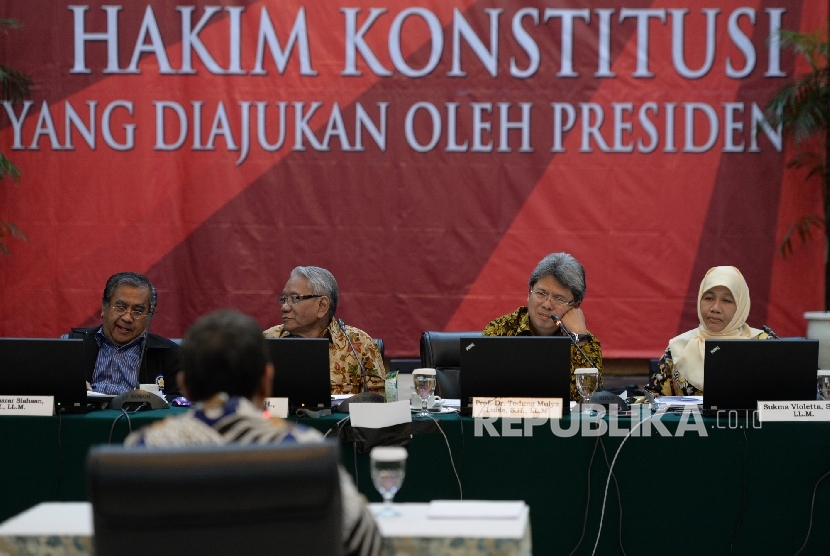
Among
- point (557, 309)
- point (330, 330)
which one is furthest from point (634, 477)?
point (330, 330)

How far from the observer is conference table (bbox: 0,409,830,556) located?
2830 mm

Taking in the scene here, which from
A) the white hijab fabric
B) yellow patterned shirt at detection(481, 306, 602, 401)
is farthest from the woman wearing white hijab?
yellow patterned shirt at detection(481, 306, 602, 401)

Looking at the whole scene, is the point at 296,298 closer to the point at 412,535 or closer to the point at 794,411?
the point at 794,411

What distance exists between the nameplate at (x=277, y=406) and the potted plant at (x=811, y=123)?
2929mm

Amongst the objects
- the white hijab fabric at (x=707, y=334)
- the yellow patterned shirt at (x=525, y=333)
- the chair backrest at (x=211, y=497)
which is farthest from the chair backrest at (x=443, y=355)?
the chair backrest at (x=211, y=497)

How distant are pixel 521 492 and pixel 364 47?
280 centimetres

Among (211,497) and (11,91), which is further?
(11,91)

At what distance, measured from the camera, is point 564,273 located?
363 cm

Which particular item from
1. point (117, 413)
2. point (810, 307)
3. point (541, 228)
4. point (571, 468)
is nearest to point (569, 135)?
point (541, 228)

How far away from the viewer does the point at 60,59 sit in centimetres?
502

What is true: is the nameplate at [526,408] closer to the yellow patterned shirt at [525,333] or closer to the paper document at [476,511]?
the yellow patterned shirt at [525,333]

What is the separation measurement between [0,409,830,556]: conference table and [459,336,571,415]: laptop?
0.29 feet

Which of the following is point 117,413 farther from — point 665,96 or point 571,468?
point 665,96

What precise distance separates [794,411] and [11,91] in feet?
12.8
